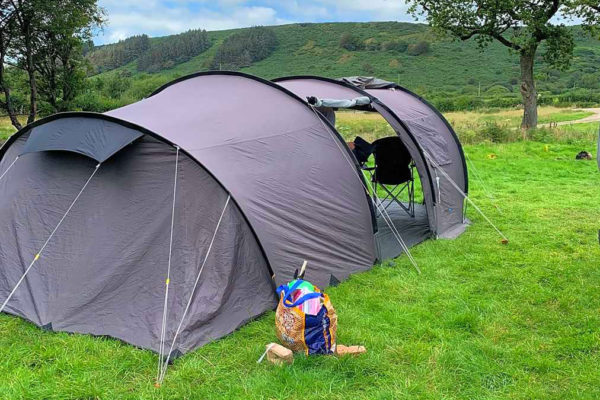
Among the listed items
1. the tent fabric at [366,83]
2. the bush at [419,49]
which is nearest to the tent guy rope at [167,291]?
the tent fabric at [366,83]

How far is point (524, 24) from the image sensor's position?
16.2 m

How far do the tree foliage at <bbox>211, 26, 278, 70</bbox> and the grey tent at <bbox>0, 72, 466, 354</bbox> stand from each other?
7206 centimetres

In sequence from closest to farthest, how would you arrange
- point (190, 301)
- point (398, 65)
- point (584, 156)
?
1. point (190, 301)
2. point (584, 156)
3. point (398, 65)

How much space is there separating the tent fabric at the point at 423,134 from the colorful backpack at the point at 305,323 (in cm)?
309

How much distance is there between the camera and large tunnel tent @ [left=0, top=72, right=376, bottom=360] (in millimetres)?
3898

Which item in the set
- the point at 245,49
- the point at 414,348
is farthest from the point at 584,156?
the point at 245,49

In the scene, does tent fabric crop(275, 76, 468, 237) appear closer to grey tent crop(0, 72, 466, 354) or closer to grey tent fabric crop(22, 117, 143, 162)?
grey tent crop(0, 72, 466, 354)

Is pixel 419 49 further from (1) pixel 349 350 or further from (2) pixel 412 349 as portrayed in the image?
(1) pixel 349 350

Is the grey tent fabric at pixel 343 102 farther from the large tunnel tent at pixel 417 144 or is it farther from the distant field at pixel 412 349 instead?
the distant field at pixel 412 349

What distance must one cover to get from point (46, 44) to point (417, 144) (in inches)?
795

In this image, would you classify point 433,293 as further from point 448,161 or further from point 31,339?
point 31,339

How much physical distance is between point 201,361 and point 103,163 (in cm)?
188

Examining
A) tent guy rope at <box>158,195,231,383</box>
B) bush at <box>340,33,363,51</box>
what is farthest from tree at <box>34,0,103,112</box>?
bush at <box>340,33,363,51</box>

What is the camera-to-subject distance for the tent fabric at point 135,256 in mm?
3855
